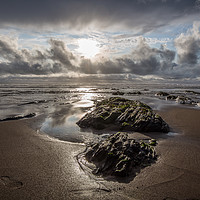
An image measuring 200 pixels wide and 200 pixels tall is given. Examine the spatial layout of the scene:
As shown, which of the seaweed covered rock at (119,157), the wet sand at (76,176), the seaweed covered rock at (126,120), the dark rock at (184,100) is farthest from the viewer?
the dark rock at (184,100)

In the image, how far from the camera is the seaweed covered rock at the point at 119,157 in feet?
20.6

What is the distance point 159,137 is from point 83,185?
275 inches

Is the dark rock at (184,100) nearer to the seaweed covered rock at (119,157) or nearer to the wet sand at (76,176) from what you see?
the wet sand at (76,176)

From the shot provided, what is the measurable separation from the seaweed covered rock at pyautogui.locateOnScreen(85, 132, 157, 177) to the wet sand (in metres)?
0.37

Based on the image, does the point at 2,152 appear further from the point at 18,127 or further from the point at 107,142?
the point at 107,142

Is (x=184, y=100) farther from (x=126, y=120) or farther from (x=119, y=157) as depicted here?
(x=119, y=157)

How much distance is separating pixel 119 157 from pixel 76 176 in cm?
195

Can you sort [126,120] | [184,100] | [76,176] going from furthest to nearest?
[184,100]
[126,120]
[76,176]

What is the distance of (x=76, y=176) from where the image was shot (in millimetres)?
6191

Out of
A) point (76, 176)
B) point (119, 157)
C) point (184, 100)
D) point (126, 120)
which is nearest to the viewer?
point (76, 176)

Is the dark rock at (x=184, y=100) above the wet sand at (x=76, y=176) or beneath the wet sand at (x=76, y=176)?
beneath

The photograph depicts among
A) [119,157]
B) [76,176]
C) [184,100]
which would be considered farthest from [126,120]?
[184,100]

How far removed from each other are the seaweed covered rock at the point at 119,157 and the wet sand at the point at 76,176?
368 millimetres

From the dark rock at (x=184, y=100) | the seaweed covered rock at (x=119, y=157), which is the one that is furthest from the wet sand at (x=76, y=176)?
the dark rock at (x=184, y=100)
